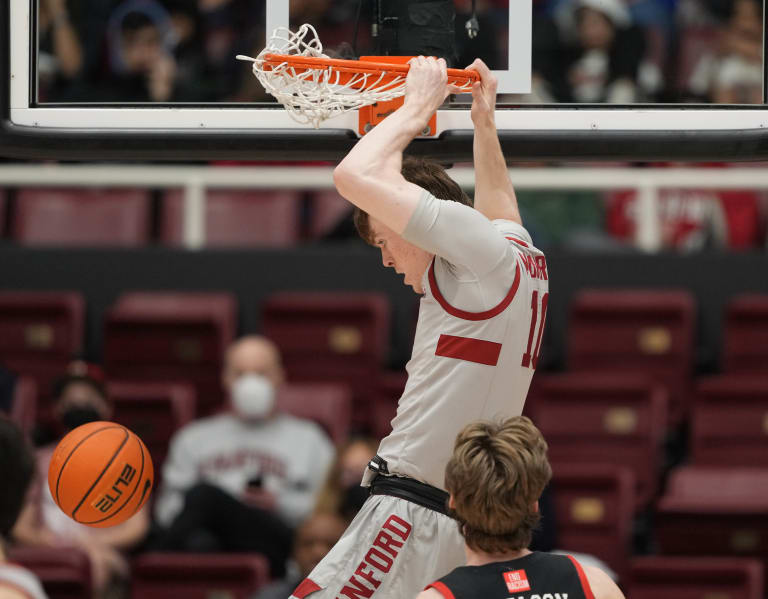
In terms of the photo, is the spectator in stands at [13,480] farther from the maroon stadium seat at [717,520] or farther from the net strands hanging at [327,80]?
the maroon stadium seat at [717,520]

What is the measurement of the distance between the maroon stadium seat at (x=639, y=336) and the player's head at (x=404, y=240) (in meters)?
3.92

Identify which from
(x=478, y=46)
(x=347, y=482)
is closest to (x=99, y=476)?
(x=478, y=46)

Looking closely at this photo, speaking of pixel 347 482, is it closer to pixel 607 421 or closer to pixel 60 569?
pixel 60 569

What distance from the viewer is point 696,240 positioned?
8648 mm

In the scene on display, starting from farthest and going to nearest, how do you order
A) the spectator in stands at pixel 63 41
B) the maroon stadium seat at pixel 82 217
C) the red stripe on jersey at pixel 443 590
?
the maroon stadium seat at pixel 82 217
the spectator in stands at pixel 63 41
the red stripe on jersey at pixel 443 590

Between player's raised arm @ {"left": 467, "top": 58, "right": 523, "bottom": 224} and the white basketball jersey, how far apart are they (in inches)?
8.5

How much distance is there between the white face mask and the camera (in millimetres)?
6945

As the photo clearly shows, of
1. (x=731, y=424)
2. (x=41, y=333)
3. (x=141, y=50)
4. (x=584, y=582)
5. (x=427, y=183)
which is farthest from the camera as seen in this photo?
(x=141, y=50)

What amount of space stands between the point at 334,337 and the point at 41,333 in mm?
1531

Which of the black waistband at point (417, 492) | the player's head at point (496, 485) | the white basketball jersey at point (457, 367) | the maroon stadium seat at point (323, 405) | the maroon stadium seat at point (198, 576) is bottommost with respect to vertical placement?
the maroon stadium seat at point (198, 576)

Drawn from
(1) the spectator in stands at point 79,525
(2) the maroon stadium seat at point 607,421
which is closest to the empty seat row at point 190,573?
(1) the spectator in stands at point 79,525

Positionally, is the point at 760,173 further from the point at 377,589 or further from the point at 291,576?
the point at 377,589

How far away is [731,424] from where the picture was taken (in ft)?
23.5

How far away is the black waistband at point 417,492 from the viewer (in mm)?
3666
